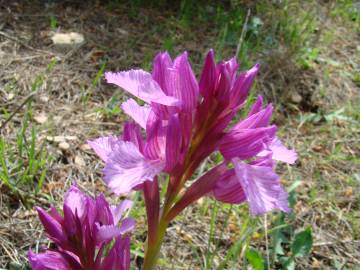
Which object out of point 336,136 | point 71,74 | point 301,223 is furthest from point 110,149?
point 336,136

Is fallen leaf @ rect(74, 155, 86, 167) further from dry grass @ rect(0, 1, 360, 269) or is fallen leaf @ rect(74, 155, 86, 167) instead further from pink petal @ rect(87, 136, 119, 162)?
pink petal @ rect(87, 136, 119, 162)

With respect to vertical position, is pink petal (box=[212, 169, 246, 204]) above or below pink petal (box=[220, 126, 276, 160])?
below

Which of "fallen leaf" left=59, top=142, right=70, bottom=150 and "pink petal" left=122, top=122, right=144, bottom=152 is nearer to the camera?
"pink petal" left=122, top=122, right=144, bottom=152

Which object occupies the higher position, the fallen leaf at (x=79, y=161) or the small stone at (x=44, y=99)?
the small stone at (x=44, y=99)

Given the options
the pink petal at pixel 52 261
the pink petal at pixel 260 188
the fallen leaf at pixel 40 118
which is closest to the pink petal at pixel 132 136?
the pink petal at pixel 260 188

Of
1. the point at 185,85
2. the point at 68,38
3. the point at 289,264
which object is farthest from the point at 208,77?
the point at 68,38

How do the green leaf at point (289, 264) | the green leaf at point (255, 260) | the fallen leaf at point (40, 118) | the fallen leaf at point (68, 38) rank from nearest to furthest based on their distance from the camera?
the green leaf at point (255, 260) < the green leaf at point (289, 264) < the fallen leaf at point (40, 118) < the fallen leaf at point (68, 38)

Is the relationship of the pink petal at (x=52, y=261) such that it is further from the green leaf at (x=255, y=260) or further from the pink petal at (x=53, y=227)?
the green leaf at (x=255, y=260)

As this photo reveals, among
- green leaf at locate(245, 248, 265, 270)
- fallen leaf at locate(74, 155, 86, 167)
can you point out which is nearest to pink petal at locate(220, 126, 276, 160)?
green leaf at locate(245, 248, 265, 270)
